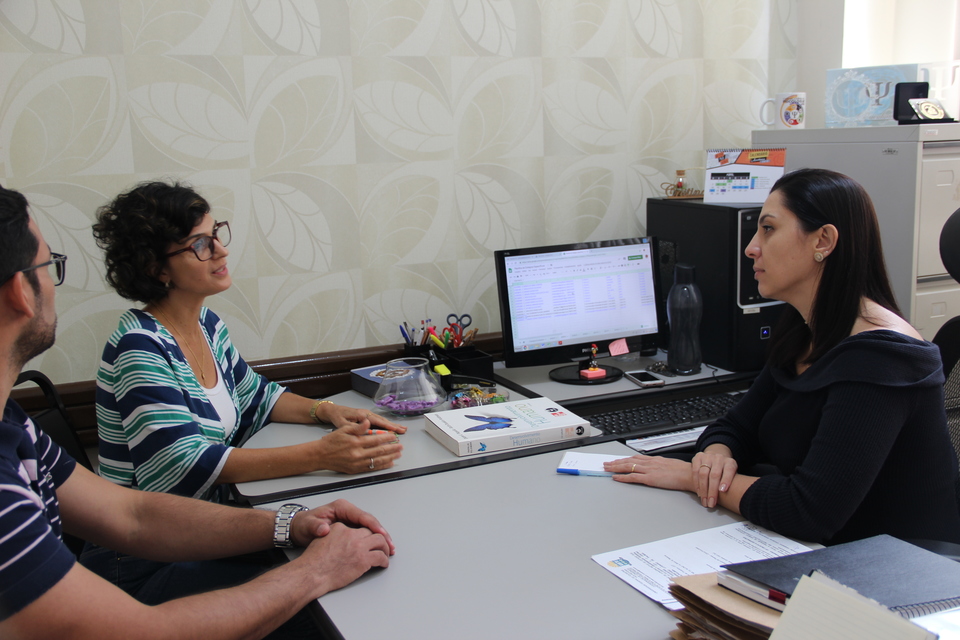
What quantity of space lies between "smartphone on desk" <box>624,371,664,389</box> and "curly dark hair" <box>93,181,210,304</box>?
1.32 meters

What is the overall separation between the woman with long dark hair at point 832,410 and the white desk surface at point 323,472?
1.40 ft

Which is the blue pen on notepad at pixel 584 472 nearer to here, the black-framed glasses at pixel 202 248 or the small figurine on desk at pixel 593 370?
the small figurine on desk at pixel 593 370

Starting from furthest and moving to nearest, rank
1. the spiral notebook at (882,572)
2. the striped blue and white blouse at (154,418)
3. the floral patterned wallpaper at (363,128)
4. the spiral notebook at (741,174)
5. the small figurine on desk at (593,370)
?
1. the spiral notebook at (741,174)
2. the small figurine on desk at (593,370)
3. the floral patterned wallpaper at (363,128)
4. the striped blue and white blouse at (154,418)
5. the spiral notebook at (882,572)

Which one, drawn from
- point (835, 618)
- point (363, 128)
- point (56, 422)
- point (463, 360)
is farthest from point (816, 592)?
point (363, 128)

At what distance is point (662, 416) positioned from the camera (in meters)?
2.09

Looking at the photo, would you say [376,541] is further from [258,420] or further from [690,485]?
[258,420]

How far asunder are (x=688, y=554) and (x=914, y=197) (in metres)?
1.55

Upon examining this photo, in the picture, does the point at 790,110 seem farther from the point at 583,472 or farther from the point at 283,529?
the point at 283,529

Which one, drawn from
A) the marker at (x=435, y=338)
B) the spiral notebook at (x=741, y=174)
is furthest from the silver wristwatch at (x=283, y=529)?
the spiral notebook at (x=741, y=174)

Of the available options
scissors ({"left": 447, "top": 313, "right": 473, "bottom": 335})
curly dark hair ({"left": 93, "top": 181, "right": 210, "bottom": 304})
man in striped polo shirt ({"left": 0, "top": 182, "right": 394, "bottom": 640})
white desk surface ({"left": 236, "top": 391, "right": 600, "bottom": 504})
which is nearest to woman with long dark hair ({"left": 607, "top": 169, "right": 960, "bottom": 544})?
white desk surface ({"left": 236, "top": 391, "right": 600, "bottom": 504})

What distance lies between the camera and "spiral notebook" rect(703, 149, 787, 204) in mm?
2523

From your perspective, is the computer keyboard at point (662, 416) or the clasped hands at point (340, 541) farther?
the computer keyboard at point (662, 416)

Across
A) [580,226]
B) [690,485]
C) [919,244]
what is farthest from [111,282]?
[919,244]

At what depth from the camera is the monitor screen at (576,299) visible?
7.73 feet
